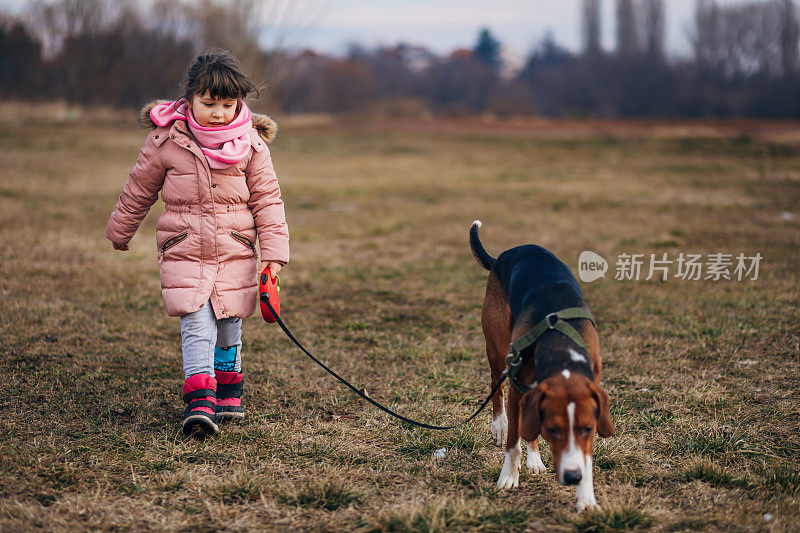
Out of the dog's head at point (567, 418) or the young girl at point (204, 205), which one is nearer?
the dog's head at point (567, 418)

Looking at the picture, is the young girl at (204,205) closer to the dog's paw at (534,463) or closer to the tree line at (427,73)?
the dog's paw at (534,463)

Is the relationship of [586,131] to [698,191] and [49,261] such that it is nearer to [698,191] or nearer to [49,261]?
[698,191]

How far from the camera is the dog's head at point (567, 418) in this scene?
2.72 metres

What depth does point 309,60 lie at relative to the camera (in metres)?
67.0

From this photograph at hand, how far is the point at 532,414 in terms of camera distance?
2.79m

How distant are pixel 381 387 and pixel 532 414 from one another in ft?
6.47

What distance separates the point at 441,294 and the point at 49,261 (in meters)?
4.52

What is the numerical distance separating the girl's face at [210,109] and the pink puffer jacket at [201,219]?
0.11m

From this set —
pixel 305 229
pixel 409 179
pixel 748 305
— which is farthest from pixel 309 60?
pixel 748 305

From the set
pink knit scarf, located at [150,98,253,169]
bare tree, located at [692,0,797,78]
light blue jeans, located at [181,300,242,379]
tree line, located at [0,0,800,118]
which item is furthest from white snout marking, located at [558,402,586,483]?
bare tree, located at [692,0,797,78]

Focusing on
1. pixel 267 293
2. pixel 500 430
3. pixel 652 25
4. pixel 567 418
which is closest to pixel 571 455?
pixel 567 418

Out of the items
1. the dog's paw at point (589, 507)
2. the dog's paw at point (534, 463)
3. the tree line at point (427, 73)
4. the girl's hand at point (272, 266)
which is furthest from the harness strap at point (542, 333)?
the tree line at point (427, 73)

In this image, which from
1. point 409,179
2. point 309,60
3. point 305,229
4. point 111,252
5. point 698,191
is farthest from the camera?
point 309,60

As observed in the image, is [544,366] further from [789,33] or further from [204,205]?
[789,33]
